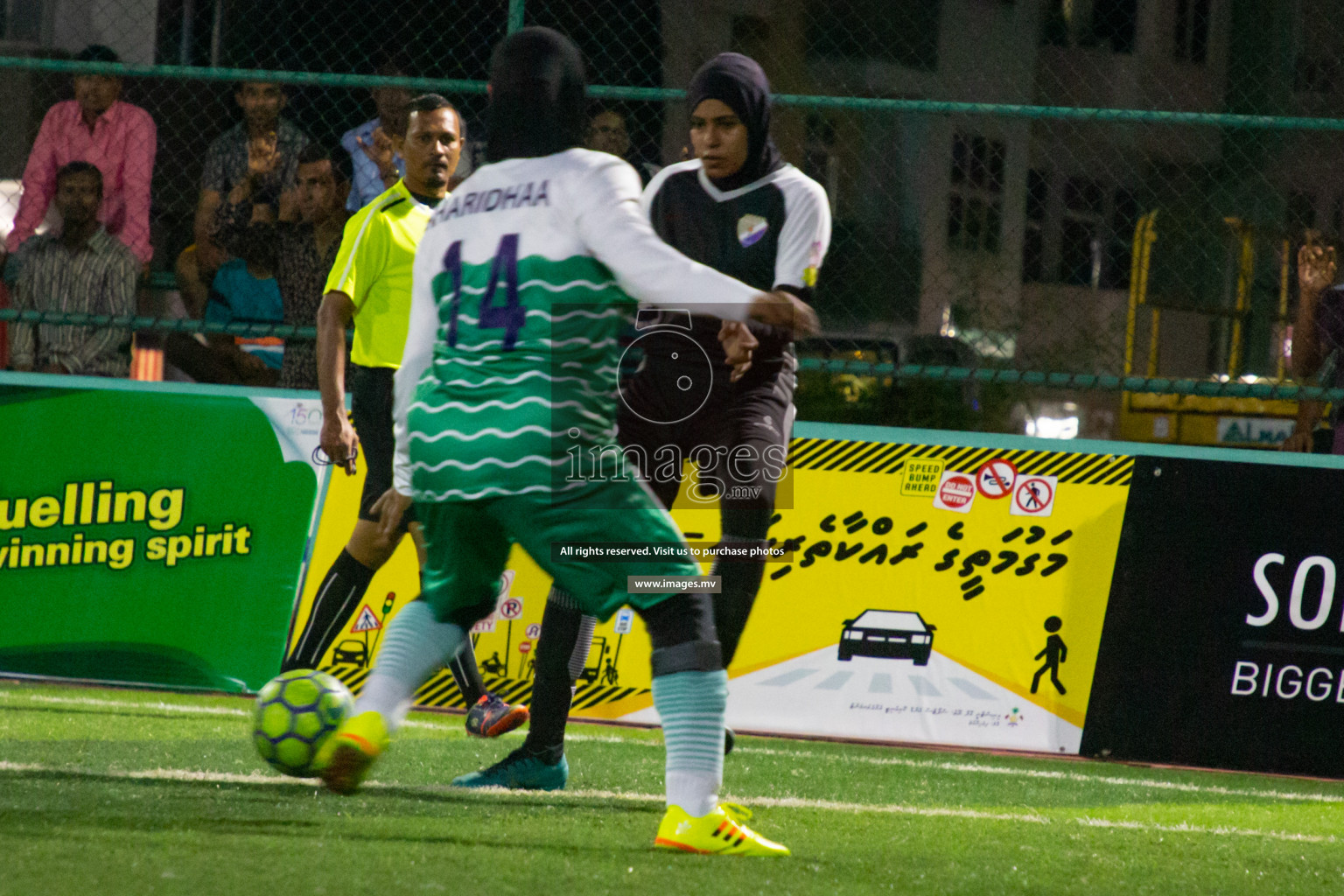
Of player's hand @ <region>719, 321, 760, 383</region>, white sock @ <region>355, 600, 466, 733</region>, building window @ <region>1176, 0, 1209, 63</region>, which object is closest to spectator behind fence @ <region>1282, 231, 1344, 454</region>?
player's hand @ <region>719, 321, 760, 383</region>

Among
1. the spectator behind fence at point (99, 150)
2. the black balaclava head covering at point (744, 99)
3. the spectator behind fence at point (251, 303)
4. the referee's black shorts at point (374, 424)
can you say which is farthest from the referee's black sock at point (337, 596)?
the spectator behind fence at point (99, 150)

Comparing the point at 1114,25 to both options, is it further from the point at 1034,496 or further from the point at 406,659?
the point at 406,659

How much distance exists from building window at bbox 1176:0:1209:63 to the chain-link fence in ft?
0.10

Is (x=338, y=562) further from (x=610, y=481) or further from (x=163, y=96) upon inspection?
(x=163, y=96)

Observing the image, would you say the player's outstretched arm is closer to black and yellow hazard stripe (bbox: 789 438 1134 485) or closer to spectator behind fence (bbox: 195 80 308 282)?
black and yellow hazard stripe (bbox: 789 438 1134 485)

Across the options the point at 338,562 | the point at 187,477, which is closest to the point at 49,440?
the point at 187,477

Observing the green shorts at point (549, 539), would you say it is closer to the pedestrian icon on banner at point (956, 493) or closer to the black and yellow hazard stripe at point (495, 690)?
the black and yellow hazard stripe at point (495, 690)

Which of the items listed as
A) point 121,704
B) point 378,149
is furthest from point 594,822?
point 378,149

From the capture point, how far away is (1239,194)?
48.1 feet

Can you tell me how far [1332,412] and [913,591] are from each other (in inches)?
76.4

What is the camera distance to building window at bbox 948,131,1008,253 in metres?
15.0

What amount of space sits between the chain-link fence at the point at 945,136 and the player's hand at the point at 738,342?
7.00ft

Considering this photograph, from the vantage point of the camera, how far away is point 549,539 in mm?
3375

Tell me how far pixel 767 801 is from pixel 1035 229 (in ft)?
39.2
